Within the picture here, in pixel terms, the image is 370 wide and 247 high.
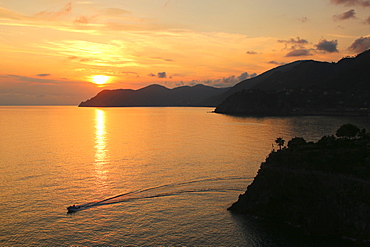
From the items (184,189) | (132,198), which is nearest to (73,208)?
(132,198)

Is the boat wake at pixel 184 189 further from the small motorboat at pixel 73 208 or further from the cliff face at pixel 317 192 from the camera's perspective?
the cliff face at pixel 317 192

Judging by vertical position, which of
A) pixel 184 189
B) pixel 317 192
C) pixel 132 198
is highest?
pixel 317 192

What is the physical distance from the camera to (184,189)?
211 ft

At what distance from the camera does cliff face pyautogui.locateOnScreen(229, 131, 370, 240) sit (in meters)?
43.8

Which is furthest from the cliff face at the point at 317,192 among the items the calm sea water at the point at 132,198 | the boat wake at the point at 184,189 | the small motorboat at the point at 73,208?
the small motorboat at the point at 73,208

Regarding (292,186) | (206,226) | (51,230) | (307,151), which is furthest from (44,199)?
(307,151)

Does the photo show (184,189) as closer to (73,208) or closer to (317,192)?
(73,208)

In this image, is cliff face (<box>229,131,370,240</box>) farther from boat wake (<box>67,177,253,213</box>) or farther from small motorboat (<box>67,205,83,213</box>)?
small motorboat (<box>67,205,83,213</box>)

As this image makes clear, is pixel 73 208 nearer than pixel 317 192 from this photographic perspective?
No

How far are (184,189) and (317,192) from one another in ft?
88.9

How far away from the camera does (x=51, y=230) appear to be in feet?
152

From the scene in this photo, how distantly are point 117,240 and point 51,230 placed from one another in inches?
437

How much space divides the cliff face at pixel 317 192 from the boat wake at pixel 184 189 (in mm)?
11592

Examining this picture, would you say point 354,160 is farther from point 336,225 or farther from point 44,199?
point 44,199
